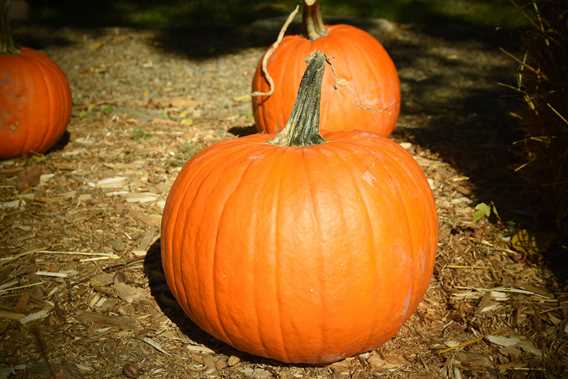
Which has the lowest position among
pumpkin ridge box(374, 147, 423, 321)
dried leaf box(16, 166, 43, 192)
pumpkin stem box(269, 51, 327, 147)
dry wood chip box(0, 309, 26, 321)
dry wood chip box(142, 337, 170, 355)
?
dry wood chip box(142, 337, 170, 355)

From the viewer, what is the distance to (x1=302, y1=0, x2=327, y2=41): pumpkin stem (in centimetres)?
436

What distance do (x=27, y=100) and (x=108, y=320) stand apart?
2.58 meters

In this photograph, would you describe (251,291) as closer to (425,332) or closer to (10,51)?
(425,332)

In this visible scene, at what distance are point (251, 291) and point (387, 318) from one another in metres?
0.59

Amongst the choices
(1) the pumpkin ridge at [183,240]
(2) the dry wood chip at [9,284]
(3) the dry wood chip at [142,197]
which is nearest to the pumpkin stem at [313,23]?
(3) the dry wood chip at [142,197]

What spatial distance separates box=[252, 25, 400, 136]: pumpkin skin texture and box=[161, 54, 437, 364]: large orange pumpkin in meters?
1.61

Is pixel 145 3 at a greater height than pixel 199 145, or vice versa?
pixel 145 3

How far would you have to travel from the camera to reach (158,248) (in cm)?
366

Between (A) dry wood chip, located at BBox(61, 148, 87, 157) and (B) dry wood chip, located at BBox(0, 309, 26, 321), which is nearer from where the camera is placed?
(B) dry wood chip, located at BBox(0, 309, 26, 321)

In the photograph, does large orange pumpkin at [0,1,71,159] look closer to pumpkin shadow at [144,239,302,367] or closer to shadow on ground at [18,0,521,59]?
pumpkin shadow at [144,239,302,367]

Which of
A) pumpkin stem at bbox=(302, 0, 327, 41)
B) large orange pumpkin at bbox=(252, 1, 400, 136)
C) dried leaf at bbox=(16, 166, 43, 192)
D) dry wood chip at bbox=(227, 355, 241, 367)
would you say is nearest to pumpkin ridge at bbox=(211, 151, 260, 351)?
dry wood chip at bbox=(227, 355, 241, 367)

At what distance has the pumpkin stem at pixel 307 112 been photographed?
256cm

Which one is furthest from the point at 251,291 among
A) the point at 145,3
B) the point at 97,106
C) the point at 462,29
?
the point at 145,3

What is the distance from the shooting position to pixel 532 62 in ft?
12.0
